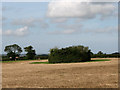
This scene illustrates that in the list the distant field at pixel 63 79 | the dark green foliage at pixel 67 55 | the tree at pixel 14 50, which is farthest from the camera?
the tree at pixel 14 50

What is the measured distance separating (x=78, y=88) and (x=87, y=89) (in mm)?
406

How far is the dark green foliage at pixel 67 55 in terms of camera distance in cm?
2859

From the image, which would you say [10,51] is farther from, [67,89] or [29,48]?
[67,89]

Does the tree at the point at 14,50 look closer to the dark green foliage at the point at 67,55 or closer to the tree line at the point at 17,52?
the tree line at the point at 17,52

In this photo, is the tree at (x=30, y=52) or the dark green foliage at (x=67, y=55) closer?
the dark green foliage at (x=67, y=55)

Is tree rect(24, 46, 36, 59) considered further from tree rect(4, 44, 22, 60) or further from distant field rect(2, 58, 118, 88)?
distant field rect(2, 58, 118, 88)

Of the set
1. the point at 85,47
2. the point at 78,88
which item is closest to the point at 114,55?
the point at 85,47

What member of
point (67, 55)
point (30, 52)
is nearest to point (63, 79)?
point (67, 55)

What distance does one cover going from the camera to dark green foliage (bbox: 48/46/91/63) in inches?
1126

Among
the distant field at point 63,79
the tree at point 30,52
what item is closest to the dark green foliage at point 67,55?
the distant field at point 63,79

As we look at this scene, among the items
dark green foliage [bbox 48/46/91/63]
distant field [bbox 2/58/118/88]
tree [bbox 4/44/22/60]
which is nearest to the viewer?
distant field [bbox 2/58/118/88]

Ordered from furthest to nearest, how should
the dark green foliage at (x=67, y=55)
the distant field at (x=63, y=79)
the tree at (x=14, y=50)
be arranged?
1. the tree at (x=14, y=50)
2. the dark green foliage at (x=67, y=55)
3. the distant field at (x=63, y=79)

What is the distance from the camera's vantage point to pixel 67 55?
2852cm

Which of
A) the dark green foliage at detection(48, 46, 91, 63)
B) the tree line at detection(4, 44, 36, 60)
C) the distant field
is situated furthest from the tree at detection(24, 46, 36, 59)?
the distant field
